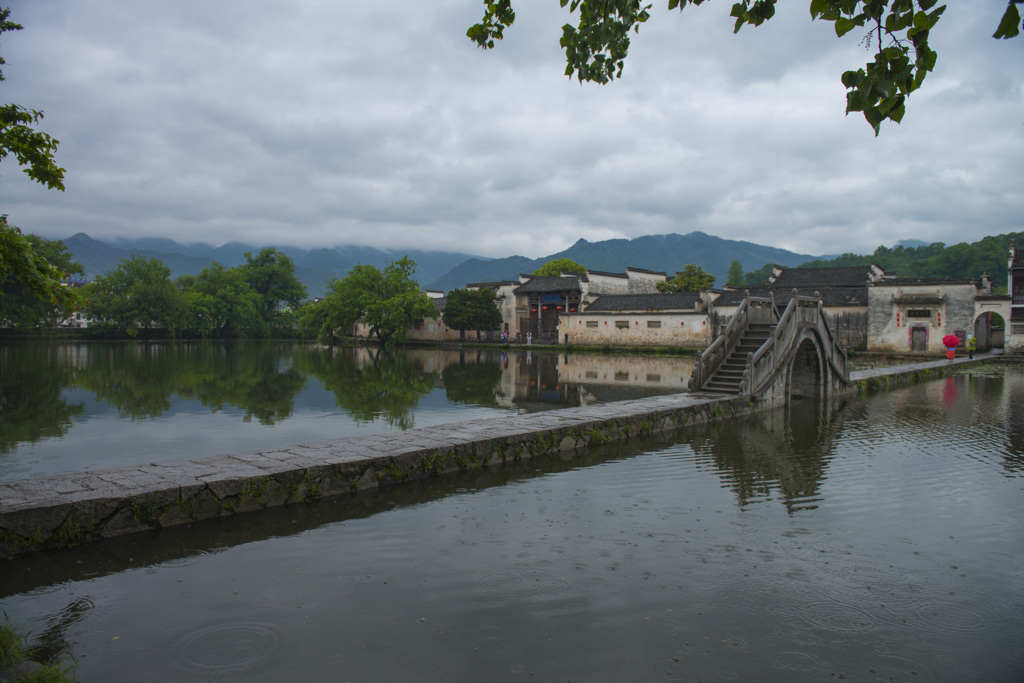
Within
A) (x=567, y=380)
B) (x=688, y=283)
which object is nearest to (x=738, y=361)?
(x=567, y=380)

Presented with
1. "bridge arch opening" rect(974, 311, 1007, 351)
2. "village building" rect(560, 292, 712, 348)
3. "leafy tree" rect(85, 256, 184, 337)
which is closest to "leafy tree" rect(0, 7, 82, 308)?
"village building" rect(560, 292, 712, 348)

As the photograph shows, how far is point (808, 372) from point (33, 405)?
66.6 ft

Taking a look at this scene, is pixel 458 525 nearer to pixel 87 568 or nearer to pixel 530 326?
pixel 87 568

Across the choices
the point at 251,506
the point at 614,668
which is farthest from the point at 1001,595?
the point at 251,506

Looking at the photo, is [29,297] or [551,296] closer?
[29,297]

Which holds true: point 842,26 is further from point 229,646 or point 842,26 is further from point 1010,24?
point 229,646

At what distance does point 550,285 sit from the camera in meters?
52.8

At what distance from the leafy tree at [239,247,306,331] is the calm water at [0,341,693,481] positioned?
4139cm

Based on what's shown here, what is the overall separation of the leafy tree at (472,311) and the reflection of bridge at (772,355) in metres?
36.1

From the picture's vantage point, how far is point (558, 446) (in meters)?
10.4

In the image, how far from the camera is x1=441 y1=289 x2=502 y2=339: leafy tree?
52500 millimetres

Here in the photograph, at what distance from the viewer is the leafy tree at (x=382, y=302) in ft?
169

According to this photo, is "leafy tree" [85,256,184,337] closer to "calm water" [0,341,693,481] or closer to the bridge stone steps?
"calm water" [0,341,693,481]

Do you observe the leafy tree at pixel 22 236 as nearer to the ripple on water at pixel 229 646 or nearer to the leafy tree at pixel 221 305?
the ripple on water at pixel 229 646
